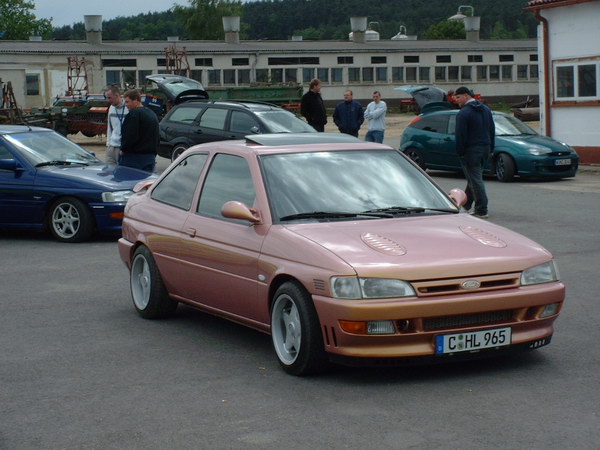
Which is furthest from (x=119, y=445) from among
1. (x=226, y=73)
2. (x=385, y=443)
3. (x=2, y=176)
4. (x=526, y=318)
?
(x=226, y=73)

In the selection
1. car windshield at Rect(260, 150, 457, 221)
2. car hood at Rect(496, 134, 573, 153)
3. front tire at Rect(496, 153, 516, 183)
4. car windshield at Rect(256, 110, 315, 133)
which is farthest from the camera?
car hood at Rect(496, 134, 573, 153)

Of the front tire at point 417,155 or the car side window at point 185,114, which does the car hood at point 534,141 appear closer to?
the front tire at point 417,155

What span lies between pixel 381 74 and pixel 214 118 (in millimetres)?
56539

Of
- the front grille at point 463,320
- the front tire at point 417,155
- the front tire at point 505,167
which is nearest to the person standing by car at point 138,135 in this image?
the front tire at point 505,167

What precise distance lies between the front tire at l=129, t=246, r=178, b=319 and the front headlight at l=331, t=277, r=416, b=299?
2508 millimetres

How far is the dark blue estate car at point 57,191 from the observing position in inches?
525

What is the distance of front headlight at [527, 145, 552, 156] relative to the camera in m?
21.1

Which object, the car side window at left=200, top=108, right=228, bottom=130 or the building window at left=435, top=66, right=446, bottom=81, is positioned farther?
the building window at left=435, top=66, right=446, bottom=81

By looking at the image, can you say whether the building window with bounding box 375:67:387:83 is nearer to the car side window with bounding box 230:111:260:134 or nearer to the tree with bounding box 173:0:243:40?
the tree with bounding box 173:0:243:40

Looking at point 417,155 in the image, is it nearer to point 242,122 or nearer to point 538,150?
point 538,150

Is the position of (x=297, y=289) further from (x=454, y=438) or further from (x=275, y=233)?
(x=454, y=438)

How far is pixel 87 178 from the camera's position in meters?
13.5

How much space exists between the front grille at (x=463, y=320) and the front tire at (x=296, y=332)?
25.2 inches

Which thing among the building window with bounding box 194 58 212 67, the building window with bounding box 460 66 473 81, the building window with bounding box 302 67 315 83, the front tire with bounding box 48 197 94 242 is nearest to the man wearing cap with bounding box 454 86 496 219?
the front tire with bounding box 48 197 94 242
